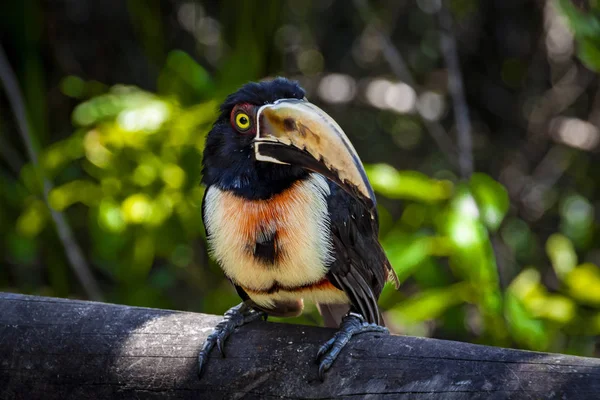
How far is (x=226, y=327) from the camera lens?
1740 millimetres

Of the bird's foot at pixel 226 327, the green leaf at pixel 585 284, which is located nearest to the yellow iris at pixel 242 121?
the bird's foot at pixel 226 327

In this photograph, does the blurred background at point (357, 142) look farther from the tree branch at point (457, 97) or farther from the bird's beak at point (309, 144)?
the bird's beak at point (309, 144)

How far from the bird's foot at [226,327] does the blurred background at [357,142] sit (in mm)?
766

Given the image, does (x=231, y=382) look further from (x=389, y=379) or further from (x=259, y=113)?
(x=259, y=113)

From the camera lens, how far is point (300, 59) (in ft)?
15.0

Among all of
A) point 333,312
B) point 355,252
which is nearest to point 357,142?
point 333,312

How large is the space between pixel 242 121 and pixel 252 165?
4.3 inches

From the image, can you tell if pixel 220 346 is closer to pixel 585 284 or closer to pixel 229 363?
pixel 229 363

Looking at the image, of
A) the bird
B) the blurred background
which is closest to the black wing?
the bird

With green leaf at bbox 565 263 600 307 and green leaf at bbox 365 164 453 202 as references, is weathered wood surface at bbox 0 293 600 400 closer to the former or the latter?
green leaf at bbox 365 164 453 202

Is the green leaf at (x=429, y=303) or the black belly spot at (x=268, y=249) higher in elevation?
the black belly spot at (x=268, y=249)

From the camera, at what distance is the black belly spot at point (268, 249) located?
1747mm

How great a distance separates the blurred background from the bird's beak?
0.93 metres

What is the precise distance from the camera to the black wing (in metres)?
1.82
